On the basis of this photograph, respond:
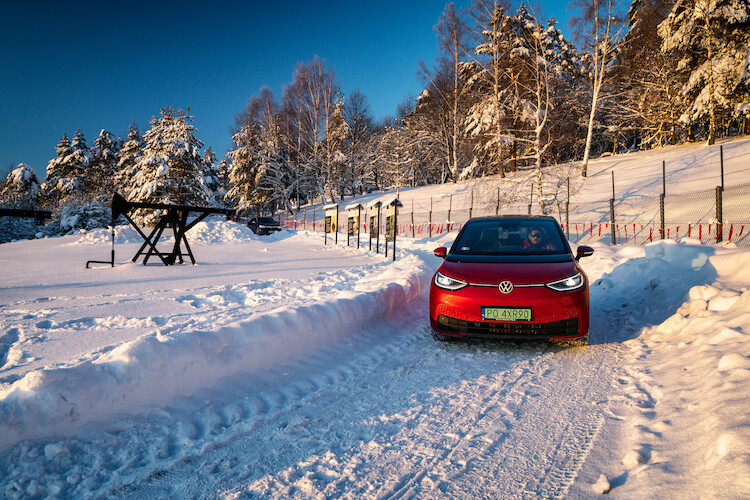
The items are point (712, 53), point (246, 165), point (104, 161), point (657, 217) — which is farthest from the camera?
point (104, 161)

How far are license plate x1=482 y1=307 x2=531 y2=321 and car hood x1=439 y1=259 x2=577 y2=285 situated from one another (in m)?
0.28

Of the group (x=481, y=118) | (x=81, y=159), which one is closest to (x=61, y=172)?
(x=81, y=159)

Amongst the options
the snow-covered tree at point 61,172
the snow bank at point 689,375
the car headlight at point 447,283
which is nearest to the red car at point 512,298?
the car headlight at point 447,283

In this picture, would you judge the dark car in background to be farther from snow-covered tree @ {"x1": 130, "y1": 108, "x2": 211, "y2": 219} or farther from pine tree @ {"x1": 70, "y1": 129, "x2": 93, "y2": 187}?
pine tree @ {"x1": 70, "y1": 129, "x2": 93, "y2": 187}

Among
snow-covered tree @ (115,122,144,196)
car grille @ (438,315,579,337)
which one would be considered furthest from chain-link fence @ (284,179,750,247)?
snow-covered tree @ (115,122,144,196)

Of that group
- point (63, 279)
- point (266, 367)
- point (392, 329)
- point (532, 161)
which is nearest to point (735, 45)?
point (532, 161)

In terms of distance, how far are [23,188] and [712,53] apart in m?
63.8

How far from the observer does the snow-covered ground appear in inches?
80.5

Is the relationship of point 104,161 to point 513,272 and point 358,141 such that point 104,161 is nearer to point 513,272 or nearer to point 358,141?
point 358,141

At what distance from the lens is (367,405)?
3.00 meters

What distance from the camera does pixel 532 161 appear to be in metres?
38.4

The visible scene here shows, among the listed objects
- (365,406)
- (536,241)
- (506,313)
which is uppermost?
(536,241)

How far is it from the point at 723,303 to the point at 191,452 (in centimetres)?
571

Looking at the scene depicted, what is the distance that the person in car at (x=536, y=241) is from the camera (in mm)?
4961
